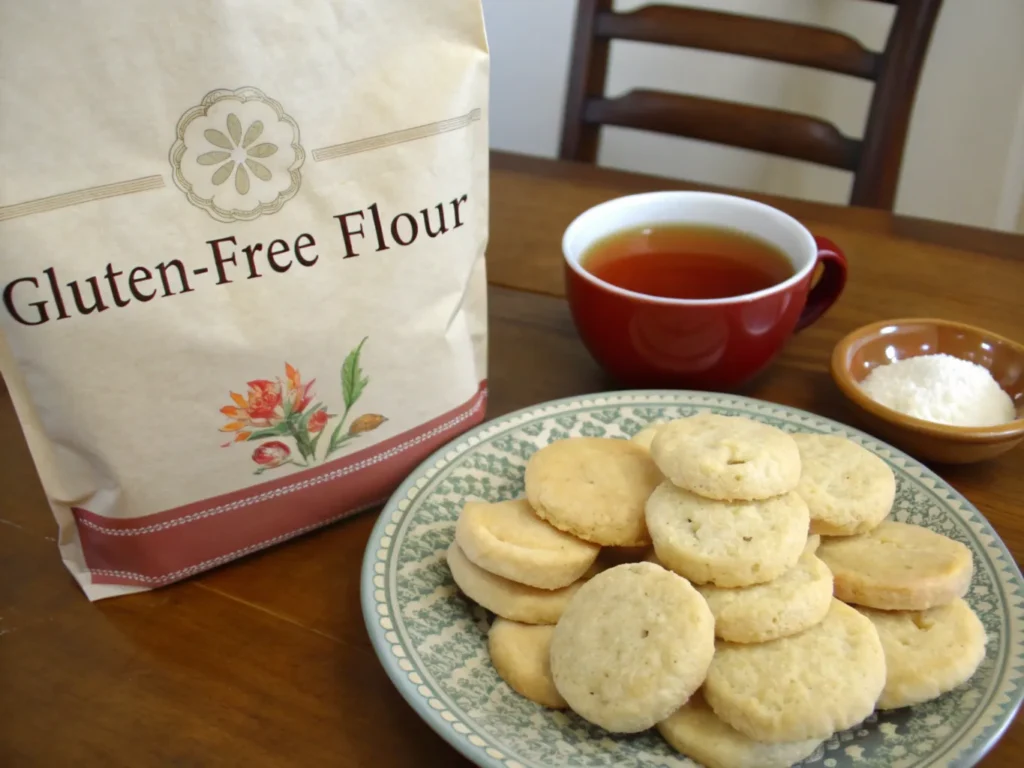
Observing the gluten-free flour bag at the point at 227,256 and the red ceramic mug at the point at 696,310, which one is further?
the red ceramic mug at the point at 696,310

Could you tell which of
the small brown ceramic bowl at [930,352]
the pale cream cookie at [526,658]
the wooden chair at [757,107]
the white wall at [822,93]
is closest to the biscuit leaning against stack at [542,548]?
the pale cream cookie at [526,658]

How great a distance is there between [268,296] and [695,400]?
349 millimetres

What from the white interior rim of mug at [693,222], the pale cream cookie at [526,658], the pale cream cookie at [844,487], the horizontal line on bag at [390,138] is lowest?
the pale cream cookie at [526,658]

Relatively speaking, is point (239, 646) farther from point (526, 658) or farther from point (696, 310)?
point (696, 310)

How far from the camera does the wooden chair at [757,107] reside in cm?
117

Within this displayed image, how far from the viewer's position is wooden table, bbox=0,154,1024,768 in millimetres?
493

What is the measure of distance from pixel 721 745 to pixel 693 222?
50 centimetres

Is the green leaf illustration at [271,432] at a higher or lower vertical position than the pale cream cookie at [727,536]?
lower

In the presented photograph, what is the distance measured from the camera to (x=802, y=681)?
47cm

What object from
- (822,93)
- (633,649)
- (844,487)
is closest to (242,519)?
(633,649)

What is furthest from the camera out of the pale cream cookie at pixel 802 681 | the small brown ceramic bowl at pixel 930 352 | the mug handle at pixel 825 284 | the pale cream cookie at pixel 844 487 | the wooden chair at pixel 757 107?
the wooden chair at pixel 757 107

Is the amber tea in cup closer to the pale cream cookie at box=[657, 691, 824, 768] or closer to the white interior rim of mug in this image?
the white interior rim of mug

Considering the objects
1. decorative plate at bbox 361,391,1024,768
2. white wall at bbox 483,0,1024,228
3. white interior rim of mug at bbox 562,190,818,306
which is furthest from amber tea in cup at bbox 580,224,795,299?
white wall at bbox 483,0,1024,228

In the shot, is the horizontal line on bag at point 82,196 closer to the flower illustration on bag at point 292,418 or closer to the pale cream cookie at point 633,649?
the flower illustration on bag at point 292,418
